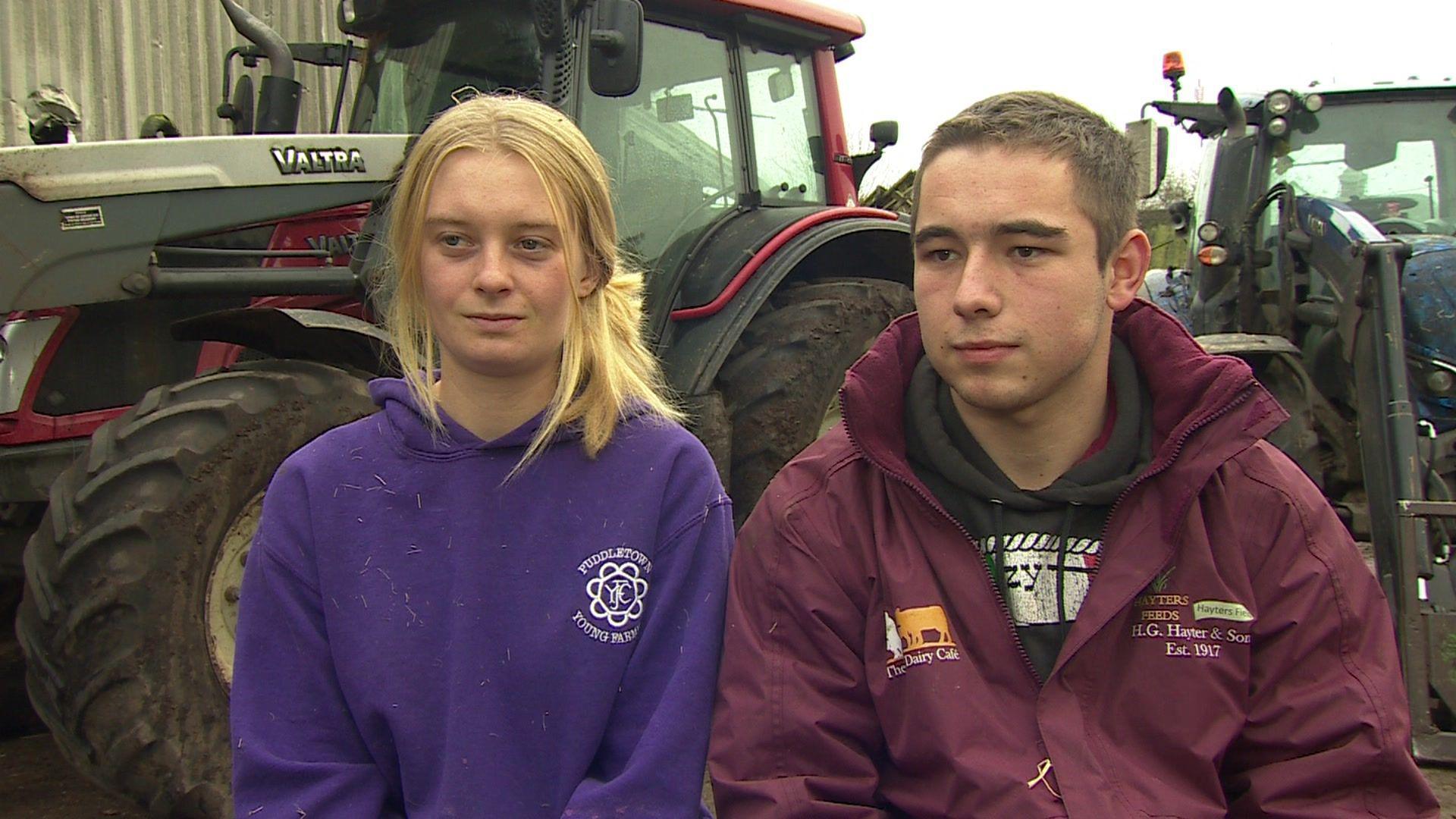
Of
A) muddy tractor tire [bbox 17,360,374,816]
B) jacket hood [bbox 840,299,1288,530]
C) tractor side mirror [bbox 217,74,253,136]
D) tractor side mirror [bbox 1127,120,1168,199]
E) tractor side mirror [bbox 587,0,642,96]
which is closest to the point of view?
jacket hood [bbox 840,299,1288,530]

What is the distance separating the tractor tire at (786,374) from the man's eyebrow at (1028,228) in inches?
93.9

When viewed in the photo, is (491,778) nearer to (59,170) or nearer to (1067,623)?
(1067,623)

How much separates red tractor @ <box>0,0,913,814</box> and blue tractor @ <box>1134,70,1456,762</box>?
5.06 ft

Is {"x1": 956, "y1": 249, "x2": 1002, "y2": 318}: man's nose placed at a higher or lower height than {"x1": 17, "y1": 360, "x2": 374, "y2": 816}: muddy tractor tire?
higher

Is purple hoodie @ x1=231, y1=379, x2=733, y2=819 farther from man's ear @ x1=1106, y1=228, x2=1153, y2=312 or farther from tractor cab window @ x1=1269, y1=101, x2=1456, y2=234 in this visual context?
tractor cab window @ x1=1269, y1=101, x2=1456, y2=234

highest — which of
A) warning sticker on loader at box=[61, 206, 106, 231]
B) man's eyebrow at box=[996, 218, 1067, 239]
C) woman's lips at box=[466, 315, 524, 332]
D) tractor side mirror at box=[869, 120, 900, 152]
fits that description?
tractor side mirror at box=[869, 120, 900, 152]

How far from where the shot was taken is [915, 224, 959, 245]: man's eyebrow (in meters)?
1.72

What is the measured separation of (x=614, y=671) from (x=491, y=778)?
0.22 metres

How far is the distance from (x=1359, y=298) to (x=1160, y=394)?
2.45 meters

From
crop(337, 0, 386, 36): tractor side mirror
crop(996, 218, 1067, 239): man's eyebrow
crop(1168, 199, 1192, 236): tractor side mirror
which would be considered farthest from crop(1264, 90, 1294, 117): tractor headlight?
crop(996, 218, 1067, 239): man's eyebrow

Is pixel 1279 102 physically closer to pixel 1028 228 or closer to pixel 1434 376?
pixel 1434 376

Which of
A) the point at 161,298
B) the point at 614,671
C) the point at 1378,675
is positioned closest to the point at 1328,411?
the point at 1378,675

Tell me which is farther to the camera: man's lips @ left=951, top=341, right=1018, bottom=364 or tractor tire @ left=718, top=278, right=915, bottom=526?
tractor tire @ left=718, top=278, right=915, bottom=526

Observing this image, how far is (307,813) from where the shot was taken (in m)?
1.57
